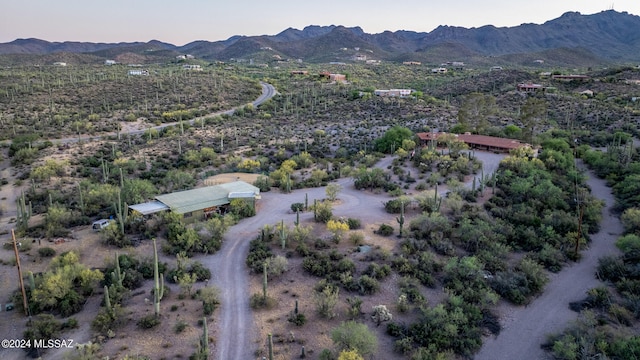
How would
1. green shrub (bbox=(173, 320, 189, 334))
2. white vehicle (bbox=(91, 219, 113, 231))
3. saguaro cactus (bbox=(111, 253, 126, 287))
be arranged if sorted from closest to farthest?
green shrub (bbox=(173, 320, 189, 334)) → saguaro cactus (bbox=(111, 253, 126, 287)) → white vehicle (bbox=(91, 219, 113, 231))

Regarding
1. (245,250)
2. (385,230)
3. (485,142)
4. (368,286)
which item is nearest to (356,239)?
(385,230)

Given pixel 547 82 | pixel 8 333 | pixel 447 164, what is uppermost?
pixel 547 82

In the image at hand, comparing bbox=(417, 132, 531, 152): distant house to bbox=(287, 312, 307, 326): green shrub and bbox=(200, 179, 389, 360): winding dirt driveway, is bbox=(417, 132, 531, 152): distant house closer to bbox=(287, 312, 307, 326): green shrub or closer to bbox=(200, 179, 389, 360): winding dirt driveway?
bbox=(200, 179, 389, 360): winding dirt driveway

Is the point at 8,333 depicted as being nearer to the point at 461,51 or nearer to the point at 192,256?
the point at 192,256

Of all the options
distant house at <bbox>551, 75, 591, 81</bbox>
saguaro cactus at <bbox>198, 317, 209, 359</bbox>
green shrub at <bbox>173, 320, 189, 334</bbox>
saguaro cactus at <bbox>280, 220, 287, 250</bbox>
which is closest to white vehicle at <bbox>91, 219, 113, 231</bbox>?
saguaro cactus at <bbox>280, 220, 287, 250</bbox>

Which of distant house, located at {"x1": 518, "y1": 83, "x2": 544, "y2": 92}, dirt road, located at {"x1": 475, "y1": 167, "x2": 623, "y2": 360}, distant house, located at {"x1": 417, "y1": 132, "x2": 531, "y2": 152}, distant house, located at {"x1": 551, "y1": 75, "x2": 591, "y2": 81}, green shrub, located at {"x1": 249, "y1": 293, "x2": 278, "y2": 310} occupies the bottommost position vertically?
dirt road, located at {"x1": 475, "y1": 167, "x2": 623, "y2": 360}

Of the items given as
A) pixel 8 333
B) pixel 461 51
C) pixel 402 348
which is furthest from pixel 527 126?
pixel 461 51

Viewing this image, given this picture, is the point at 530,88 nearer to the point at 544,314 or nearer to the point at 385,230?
the point at 385,230
